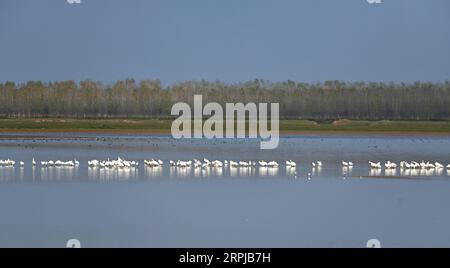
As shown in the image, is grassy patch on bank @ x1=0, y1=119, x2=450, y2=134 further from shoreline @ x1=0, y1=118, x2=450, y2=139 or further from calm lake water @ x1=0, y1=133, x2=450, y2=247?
calm lake water @ x1=0, y1=133, x2=450, y2=247

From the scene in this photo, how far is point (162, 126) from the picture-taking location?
180 ft

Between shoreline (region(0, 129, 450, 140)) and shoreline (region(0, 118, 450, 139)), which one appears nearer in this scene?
shoreline (region(0, 129, 450, 140))

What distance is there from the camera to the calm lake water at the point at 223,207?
42.2 ft

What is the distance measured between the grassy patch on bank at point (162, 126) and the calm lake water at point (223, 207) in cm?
2953

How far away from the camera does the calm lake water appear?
1285 cm

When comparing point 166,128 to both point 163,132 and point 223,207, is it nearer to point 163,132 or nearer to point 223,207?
point 163,132

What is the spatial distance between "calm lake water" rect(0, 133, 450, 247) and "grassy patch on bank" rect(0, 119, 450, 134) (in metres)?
29.5

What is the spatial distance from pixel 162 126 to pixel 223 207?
39.4m

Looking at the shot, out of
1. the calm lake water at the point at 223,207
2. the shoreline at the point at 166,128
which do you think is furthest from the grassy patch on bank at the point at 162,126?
the calm lake water at the point at 223,207

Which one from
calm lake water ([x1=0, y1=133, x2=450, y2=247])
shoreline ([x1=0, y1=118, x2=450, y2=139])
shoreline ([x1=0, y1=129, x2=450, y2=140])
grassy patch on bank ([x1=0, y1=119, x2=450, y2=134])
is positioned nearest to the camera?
calm lake water ([x1=0, y1=133, x2=450, y2=247])

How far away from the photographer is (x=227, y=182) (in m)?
20.1

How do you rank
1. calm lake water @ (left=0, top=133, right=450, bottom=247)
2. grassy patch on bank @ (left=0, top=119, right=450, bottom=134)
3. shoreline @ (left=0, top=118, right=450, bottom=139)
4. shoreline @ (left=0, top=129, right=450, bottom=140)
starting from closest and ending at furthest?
calm lake water @ (left=0, top=133, right=450, bottom=247), shoreline @ (left=0, top=129, right=450, bottom=140), shoreline @ (left=0, top=118, right=450, bottom=139), grassy patch on bank @ (left=0, top=119, right=450, bottom=134)

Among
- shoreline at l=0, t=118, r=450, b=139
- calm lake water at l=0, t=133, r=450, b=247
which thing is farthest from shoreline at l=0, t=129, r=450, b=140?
calm lake water at l=0, t=133, r=450, b=247
